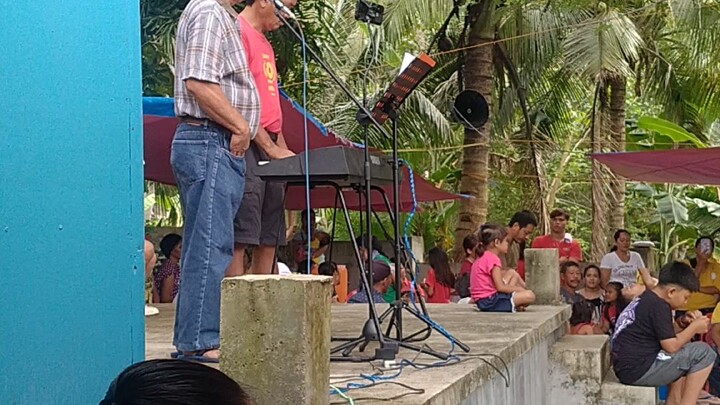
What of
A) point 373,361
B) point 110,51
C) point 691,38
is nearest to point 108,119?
point 110,51

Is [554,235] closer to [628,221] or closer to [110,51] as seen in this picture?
[110,51]

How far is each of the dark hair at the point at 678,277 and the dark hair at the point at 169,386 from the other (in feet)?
19.5

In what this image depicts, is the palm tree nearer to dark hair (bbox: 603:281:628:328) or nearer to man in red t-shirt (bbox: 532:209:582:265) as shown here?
man in red t-shirt (bbox: 532:209:582:265)

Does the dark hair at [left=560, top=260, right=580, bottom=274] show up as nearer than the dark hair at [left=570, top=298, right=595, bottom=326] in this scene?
A: No

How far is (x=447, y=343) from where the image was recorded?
14.6 feet

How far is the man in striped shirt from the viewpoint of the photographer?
337cm

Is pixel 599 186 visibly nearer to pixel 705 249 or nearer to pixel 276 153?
pixel 705 249

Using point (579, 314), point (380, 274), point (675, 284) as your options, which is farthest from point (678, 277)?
point (380, 274)

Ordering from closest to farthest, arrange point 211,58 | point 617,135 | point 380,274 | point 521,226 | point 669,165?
point 211,58 < point 380,274 < point 521,226 < point 669,165 < point 617,135

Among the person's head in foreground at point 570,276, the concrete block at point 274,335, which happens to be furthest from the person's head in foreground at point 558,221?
the concrete block at point 274,335

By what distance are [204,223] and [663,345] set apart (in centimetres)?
441

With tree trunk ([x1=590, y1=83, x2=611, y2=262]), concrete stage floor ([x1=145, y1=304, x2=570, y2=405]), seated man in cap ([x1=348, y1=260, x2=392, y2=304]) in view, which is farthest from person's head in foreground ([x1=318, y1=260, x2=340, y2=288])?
tree trunk ([x1=590, y1=83, x2=611, y2=262])

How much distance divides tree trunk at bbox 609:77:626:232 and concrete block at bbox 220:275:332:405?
1400 centimetres

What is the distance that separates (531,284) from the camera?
7543mm
